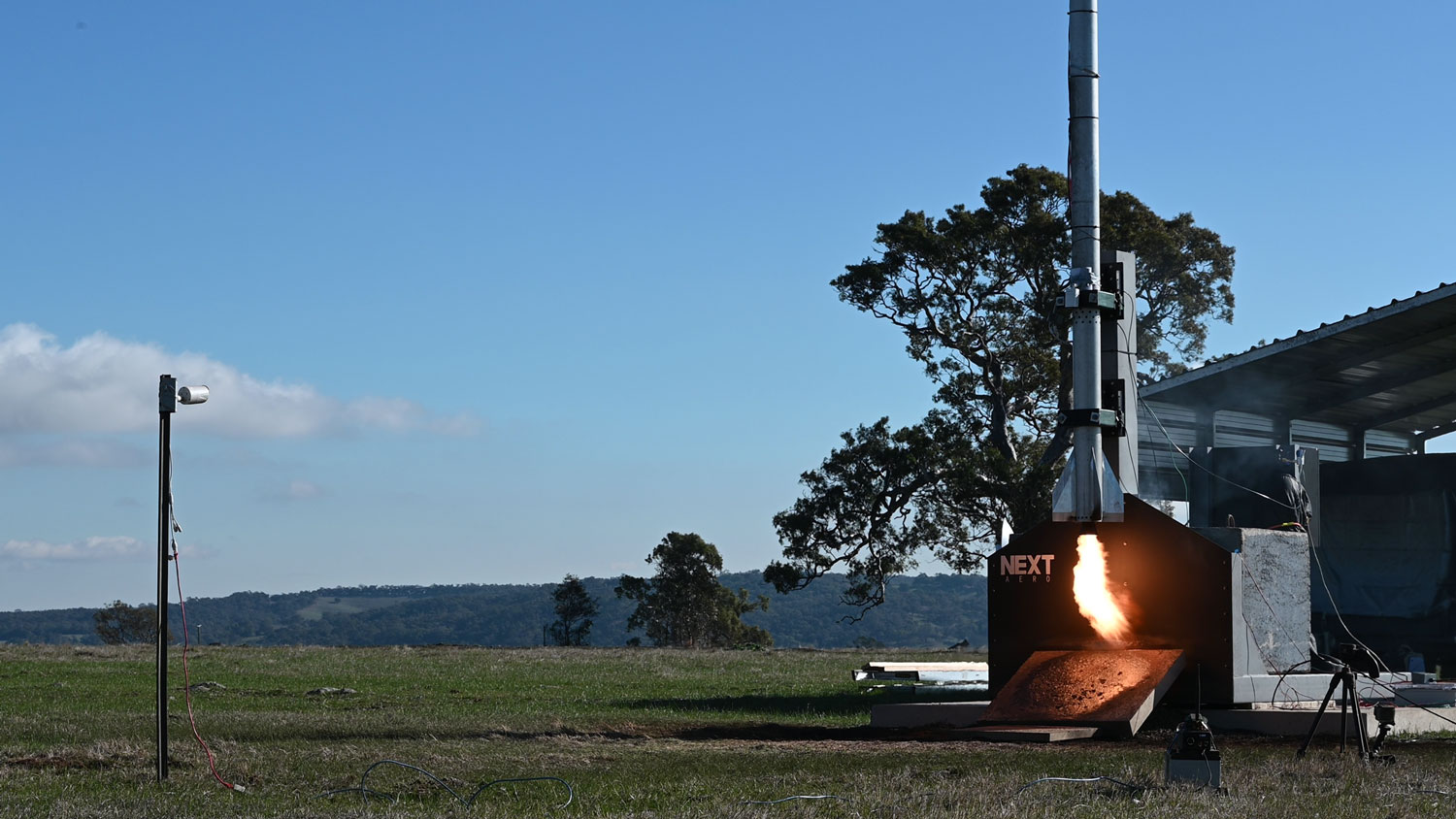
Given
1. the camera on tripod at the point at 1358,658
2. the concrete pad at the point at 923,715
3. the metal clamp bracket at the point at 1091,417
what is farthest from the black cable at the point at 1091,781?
the metal clamp bracket at the point at 1091,417

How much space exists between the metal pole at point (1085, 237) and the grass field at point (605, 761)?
4305 millimetres

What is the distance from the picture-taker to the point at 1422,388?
41.5m

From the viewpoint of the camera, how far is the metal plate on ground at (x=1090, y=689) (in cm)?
2045

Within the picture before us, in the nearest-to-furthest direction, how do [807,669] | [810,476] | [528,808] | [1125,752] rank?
[528,808] < [1125,752] < [807,669] < [810,476]

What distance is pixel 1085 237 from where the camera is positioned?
24328mm

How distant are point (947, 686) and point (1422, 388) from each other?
56.5ft

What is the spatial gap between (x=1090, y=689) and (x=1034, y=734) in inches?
78.4

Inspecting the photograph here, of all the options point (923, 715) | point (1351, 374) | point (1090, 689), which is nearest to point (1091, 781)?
point (1090, 689)

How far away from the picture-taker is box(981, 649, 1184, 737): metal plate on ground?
20453 mm

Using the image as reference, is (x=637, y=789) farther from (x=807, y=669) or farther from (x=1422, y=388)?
(x=1422, y=388)

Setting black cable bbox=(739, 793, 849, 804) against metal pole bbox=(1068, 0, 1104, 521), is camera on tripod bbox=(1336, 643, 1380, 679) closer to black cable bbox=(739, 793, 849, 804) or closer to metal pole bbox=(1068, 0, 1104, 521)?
metal pole bbox=(1068, 0, 1104, 521)

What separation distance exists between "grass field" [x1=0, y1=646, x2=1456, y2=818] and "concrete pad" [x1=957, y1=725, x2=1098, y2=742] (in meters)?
0.58

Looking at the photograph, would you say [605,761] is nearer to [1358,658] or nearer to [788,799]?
[788,799]

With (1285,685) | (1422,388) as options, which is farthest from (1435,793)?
(1422,388)
